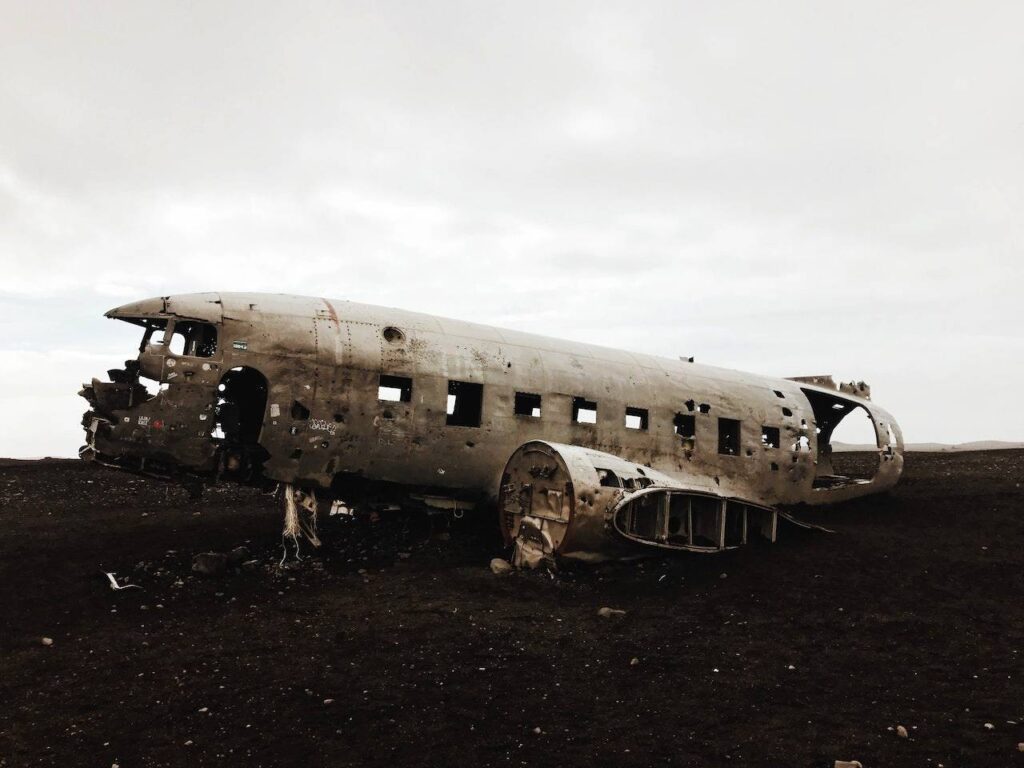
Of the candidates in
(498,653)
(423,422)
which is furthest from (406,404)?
(498,653)

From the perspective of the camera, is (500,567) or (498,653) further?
(500,567)

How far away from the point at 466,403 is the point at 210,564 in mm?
5784

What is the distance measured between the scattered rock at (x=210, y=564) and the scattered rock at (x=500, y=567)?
495 cm

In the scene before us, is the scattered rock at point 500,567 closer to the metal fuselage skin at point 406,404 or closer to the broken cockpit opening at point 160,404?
the metal fuselage skin at point 406,404

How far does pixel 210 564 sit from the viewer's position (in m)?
13.5

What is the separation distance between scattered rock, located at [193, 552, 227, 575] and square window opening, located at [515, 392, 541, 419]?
20.8 feet

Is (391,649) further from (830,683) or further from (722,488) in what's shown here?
(722,488)

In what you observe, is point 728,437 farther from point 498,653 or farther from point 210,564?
point 210,564

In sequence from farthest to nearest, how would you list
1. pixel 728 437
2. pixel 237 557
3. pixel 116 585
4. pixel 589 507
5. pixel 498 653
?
pixel 728 437 < pixel 237 557 < pixel 589 507 < pixel 116 585 < pixel 498 653

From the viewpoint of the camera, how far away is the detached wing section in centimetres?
1332

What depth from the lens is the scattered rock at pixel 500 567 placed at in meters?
13.5

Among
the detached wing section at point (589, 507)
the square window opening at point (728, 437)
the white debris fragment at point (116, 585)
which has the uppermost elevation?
the square window opening at point (728, 437)

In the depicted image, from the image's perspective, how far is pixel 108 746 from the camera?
741 centimetres

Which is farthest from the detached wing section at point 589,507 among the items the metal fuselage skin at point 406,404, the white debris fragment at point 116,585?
the white debris fragment at point 116,585
